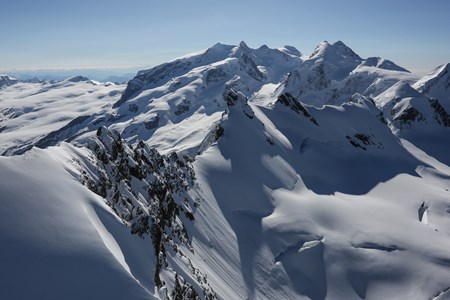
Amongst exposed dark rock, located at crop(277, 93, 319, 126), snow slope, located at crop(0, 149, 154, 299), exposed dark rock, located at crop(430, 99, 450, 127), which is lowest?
exposed dark rock, located at crop(430, 99, 450, 127)

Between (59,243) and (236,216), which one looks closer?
(59,243)

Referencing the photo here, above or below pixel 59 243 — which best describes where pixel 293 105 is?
below

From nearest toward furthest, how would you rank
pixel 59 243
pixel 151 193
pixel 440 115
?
pixel 59 243 → pixel 151 193 → pixel 440 115

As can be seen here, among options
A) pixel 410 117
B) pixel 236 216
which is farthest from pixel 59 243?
pixel 410 117

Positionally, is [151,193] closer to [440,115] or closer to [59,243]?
[59,243]

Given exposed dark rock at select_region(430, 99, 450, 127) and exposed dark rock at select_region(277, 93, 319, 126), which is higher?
exposed dark rock at select_region(277, 93, 319, 126)

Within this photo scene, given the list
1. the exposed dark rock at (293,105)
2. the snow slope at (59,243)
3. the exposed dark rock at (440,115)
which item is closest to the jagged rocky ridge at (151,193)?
the snow slope at (59,243)

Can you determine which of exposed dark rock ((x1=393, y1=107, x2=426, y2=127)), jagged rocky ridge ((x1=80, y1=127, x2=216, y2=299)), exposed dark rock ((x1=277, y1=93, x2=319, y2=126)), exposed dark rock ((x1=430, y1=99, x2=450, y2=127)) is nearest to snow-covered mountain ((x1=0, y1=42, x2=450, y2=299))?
jagged rocky ridge ((x1=80, y1=127, x2=216, y2=299))

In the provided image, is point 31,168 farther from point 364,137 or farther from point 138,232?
point 364,137

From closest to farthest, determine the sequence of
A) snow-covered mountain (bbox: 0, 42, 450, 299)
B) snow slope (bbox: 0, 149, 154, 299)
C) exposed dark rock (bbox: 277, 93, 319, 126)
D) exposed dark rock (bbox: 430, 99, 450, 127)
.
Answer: snow slope (bbox: 0, 149, 154, 299) < snow-covered mountain (bbox: 0, 42, 450, 299) < exposed dark rock (bbox: 277, 93, 319, 126) < exposed dark rock (bbox: 430, 99, 450, 127)

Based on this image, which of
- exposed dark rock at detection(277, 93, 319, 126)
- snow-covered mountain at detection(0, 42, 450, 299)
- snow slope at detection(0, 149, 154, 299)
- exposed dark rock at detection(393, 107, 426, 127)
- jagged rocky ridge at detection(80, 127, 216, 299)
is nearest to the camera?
snow slope at detection(0, 149, 154, 299)

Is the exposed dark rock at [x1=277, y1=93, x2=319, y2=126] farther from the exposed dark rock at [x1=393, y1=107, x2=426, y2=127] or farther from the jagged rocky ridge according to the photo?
the exposed dark rock at [x1=393, y1=107, x2=426, y2=127]

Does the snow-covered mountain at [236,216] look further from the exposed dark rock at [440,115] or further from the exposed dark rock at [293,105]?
the exposed dark rock at [440,115]
